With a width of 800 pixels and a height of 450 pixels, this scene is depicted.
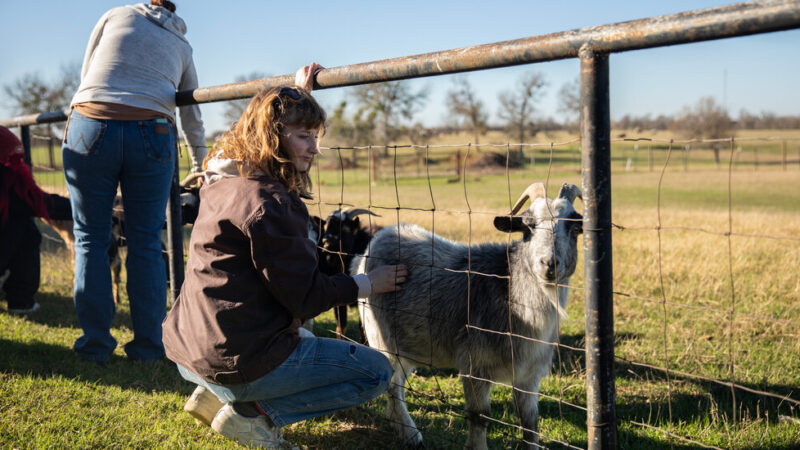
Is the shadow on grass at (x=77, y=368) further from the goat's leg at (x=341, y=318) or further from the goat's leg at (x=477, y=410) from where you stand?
the goat's leg at (x=477, y=410)

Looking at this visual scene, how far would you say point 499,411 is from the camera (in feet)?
13.3

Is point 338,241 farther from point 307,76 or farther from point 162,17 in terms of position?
point 307,76

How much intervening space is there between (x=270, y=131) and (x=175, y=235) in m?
2.41

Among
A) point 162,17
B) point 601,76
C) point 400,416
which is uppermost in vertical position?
point 162,17

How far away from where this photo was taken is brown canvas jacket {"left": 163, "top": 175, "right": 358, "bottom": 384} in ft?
8.35

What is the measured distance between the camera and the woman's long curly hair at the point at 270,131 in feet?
8.71

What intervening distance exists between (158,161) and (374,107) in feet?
201

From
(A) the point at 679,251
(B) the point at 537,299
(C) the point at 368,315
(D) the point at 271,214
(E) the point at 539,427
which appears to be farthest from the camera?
(A) the point at 679,251

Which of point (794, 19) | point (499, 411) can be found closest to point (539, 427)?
point (499, 411)

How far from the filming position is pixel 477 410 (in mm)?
3320

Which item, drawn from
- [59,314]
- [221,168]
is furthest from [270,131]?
[59,314]

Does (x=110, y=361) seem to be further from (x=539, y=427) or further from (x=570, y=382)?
(x=570, y=382)

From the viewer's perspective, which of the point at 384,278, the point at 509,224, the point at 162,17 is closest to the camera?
the point at 384,278

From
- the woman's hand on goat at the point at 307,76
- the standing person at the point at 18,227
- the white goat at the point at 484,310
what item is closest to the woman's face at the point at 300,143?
the woman's hand on goat at the point at 307,76
